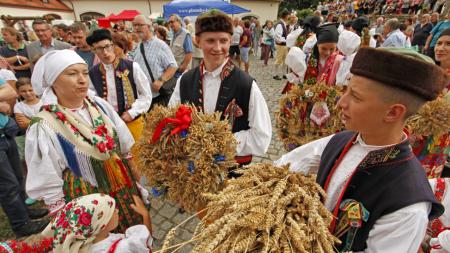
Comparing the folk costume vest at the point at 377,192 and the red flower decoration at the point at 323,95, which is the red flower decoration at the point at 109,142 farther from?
the red flower decoration at the point at 323,95

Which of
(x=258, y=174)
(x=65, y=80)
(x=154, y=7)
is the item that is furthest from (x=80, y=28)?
(x=154, y=7)

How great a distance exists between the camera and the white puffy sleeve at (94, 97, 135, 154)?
8.52 feet

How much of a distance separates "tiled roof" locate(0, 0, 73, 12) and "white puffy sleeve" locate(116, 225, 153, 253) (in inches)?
1064

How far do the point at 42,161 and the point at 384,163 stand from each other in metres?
2.41

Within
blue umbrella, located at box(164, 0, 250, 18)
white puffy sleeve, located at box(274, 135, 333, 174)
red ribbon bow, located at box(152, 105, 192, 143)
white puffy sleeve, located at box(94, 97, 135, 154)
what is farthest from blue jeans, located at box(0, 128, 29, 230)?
blue umbrella, located at box(164, 0, 250, 18)

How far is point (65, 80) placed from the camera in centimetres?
218

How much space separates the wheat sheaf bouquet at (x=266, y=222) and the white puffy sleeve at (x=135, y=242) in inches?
37.1

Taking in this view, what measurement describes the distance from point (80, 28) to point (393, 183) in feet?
17.4

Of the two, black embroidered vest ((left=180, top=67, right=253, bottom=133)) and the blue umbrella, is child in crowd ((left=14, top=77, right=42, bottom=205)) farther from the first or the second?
the blue umbrella

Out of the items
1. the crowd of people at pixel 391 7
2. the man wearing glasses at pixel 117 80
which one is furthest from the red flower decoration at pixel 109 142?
the crowd of people at pixel 391 7

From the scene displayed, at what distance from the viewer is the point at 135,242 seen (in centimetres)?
188

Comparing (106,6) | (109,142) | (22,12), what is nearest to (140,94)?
(109,142)

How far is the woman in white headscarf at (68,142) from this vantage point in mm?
2062

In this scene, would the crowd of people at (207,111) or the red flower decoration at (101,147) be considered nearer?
the crowd of people at (207,111)
